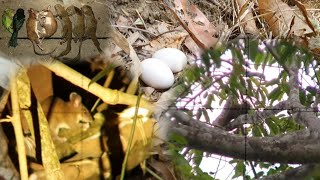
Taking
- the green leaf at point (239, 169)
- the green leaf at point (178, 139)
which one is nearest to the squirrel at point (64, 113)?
the green leaf at point (178, 139)

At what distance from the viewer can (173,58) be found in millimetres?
841

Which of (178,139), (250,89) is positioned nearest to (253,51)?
(250,89)

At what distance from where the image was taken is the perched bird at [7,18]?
0.84m

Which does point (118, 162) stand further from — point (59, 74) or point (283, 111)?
point (283, 111)

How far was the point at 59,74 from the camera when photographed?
82cm

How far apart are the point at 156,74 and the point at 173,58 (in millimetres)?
41

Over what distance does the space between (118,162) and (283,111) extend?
26 centimetres

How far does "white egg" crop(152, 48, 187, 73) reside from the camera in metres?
0.84

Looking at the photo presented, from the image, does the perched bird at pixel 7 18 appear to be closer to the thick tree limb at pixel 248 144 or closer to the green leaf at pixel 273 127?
the thick tree limb at pixel 248 144

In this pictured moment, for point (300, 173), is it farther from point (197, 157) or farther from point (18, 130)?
point (18, 130)

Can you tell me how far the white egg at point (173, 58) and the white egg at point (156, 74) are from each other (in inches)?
0.6

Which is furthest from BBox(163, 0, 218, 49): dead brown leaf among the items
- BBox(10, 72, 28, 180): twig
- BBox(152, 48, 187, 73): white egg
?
BBox(10, 72, 28, 180): twig

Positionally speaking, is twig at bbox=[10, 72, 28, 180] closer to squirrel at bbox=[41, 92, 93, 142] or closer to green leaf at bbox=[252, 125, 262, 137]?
squirrel at bbox=[41, 92, 93, 142]

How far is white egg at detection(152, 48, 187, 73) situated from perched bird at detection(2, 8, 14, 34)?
22 cm
